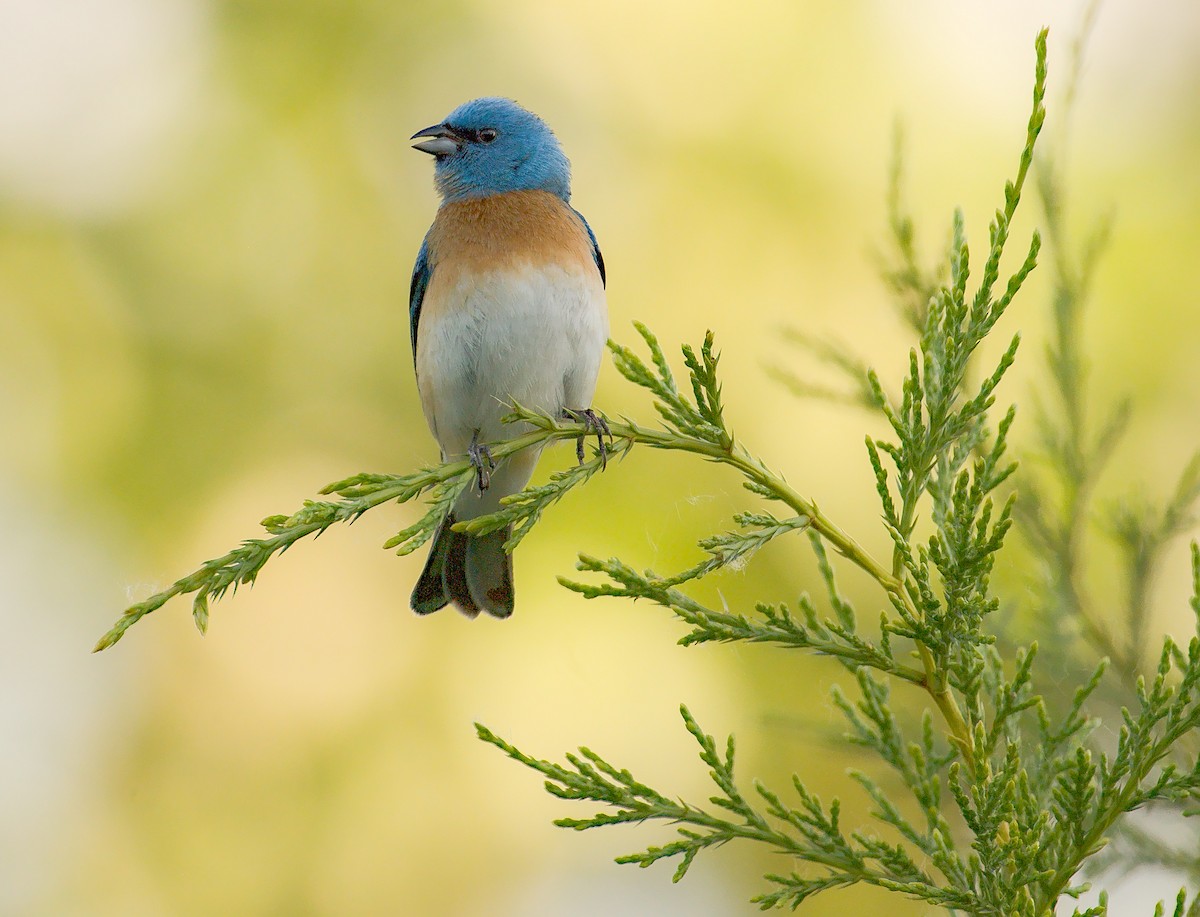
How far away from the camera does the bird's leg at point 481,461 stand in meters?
3.03

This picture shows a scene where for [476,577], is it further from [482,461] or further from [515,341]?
[482,461]

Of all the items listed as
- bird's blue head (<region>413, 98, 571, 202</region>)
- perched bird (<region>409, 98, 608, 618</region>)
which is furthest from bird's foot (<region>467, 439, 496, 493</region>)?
bird's blue head (<region>413, 98, 571, 202</region>)

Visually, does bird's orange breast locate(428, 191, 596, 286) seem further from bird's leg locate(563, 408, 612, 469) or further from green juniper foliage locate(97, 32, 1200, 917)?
green juniper foliage locate(97, 32, 1200, 917)

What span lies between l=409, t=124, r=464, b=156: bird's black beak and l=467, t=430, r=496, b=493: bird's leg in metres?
1.41

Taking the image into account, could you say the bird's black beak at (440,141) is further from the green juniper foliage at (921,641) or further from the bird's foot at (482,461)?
the green juniper foliage at (921,641)

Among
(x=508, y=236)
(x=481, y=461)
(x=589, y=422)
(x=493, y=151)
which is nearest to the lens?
(x=481, y=461)

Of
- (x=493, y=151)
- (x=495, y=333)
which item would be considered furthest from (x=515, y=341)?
Result: (x=493, y=151)

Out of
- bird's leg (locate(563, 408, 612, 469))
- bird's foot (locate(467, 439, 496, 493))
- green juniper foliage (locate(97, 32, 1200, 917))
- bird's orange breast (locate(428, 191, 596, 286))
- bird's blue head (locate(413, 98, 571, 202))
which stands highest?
bird's blue head (locate(413, 98, 571, 202))

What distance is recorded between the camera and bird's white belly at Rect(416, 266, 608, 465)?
4.38 meters

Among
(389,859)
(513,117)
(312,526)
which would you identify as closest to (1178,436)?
(513,117)

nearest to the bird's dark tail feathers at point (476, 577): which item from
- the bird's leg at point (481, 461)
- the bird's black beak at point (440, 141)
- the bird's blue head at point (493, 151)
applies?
the bird's leg at point (481, 461)

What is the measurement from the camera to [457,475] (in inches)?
121

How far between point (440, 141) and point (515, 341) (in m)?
1.43

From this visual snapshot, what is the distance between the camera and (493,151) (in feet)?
17.1
